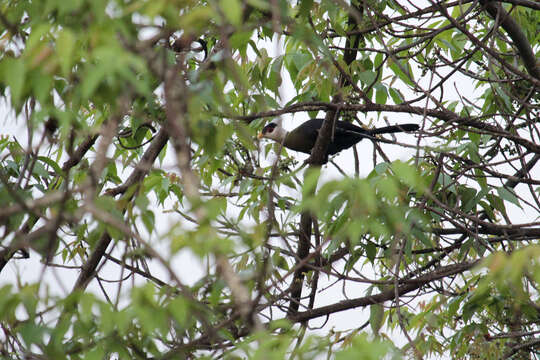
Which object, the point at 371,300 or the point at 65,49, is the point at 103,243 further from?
the point at 65,49

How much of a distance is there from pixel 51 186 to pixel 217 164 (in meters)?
0.97

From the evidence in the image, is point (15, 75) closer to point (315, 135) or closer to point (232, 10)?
point (232, 10)

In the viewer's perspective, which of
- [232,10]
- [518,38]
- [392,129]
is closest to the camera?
[232,10]

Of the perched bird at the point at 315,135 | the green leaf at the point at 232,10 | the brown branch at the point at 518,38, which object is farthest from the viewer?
the perched bird at the point at 315,135

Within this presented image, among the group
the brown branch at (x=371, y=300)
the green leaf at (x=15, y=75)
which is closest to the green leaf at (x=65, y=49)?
the green leaf at (x=15, y=75)

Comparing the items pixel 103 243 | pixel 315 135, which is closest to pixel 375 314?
pixel 103 243

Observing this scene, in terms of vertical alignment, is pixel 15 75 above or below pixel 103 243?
below

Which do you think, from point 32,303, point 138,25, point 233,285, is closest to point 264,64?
point 138,25

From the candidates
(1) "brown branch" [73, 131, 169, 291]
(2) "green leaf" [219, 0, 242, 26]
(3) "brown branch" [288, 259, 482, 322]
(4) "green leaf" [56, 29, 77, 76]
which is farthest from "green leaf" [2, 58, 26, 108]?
(3) "brown branch" [288, 259, 482, 322]

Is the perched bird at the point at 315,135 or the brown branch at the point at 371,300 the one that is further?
the perched bird at the point at 315,135

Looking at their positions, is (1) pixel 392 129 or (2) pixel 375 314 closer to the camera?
(2) pixel 375 314

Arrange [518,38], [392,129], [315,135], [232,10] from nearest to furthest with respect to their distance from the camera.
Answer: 1. [232,10]
2. [518,38]
3. [392,129]
4. [315,135]

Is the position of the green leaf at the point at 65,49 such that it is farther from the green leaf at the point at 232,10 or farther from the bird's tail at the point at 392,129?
the bird's tail at the point at 392,129

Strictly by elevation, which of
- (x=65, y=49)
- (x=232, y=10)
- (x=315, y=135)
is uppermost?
(x=315, y=135)
